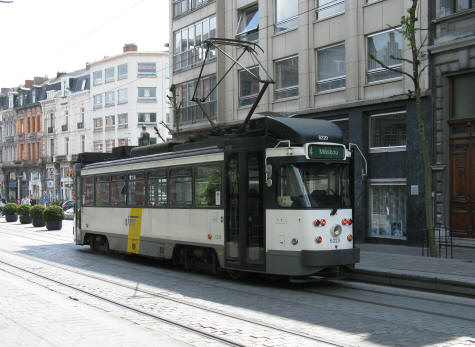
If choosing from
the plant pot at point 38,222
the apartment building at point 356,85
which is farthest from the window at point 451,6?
the plant pot at point 38,222

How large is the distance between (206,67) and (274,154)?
20142 millimetres

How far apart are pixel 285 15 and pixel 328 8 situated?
2695 millimetres

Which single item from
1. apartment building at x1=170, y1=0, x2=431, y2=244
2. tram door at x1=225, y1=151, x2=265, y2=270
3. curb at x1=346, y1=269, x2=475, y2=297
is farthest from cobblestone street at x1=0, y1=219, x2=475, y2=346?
apartment building at x1=170, y1=0, x2=431, y2=244

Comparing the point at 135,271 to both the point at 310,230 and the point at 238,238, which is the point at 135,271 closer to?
the point at 238,238

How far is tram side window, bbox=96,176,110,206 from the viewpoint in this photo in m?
17.9

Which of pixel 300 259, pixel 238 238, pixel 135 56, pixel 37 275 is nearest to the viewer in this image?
pixel 300 259

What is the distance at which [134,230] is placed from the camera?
636 inches

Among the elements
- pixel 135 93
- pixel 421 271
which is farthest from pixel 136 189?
pixel 135 93

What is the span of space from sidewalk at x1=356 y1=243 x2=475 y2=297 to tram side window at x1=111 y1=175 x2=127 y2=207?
6703 mm

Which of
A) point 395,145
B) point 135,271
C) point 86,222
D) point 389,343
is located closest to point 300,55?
point 395,145

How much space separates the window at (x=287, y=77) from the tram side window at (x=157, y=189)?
1112 centimetres

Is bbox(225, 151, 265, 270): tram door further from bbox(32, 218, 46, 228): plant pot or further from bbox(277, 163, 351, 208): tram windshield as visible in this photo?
bbox(32, 218, 46, 228): plant pot

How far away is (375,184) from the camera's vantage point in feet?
69.4

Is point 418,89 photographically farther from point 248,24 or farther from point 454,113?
point 248,24
